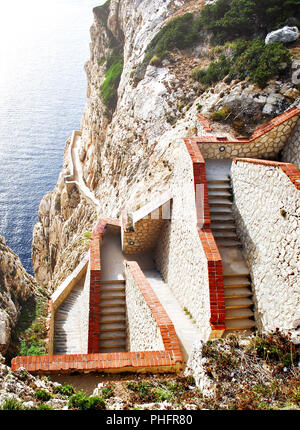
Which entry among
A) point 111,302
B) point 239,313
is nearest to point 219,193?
point 239,313

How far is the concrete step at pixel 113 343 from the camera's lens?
370 inches

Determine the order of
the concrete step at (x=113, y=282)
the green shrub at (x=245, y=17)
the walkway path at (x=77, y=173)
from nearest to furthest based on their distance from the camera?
the concrete step at (x=113, y=282)
the green shrub at (x=245, y=17)
the walkway path at (x=77, y=173)

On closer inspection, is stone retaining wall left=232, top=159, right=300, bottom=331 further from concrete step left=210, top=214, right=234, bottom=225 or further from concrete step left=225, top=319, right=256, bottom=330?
concrete step left=210, top=214, right=234, bottom=225

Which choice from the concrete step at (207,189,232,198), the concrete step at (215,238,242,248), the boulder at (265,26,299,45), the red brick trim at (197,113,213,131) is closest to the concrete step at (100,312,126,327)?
the concrete step at (215,238,242,248)

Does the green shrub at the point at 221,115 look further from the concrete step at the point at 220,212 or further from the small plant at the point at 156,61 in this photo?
the small plant at the point at 156,61

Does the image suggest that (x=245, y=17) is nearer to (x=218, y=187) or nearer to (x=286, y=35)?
(x=286, y=35)

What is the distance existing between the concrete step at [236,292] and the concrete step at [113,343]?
145 inches

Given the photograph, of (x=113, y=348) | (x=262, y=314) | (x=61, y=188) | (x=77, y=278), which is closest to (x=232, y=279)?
(x=262, y=314)

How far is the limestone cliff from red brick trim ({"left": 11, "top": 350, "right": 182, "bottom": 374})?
4.91m

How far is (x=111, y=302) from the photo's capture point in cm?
1005

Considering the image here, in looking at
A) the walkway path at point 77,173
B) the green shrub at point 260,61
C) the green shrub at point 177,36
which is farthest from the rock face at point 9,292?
the green shrub at point 177,36

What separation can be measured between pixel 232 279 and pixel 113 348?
13.5ft

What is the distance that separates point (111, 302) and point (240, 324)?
4203 millimetres

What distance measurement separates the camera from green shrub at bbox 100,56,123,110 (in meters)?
26.5
